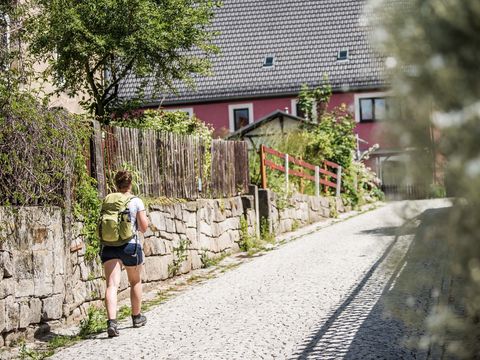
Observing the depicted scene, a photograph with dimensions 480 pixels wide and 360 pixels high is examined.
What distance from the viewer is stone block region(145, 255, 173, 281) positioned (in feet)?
34.4

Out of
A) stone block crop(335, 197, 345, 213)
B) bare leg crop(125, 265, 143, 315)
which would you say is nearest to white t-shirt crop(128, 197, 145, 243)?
bare leg crop(125, 265, 143, 315)

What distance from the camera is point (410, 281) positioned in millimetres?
2902

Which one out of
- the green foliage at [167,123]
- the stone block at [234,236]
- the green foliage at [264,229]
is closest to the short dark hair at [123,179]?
the stone block at [234,236]

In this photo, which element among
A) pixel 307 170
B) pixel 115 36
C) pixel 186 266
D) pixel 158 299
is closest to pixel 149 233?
pixel 158 299

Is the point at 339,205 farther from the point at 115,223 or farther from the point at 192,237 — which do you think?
the point at 115,223

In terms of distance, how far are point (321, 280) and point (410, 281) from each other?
24.0 feet

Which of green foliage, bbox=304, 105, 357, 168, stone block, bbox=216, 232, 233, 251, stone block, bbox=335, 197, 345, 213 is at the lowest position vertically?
stone block, bbox=216, 232, 233, 251

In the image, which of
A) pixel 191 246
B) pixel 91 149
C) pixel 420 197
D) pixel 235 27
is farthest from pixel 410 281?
pixel 235 27

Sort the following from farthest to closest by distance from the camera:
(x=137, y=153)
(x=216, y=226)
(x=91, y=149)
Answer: (x=216, y=226), (x=137, y=153), (x=91, y=149)

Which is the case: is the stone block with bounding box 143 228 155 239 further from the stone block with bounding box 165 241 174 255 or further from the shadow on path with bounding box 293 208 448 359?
the shadow on path with bounding box 293 208 448 359

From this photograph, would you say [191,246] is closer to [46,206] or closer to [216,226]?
[216,226]

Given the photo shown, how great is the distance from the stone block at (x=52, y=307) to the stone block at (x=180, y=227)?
3774mm

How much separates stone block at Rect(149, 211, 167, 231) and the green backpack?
2.88 m

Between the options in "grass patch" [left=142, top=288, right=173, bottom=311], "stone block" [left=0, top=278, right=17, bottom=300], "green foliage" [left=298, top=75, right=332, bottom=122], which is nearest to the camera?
"stone block" [left=0, top=278, right=17, bottom=300]
